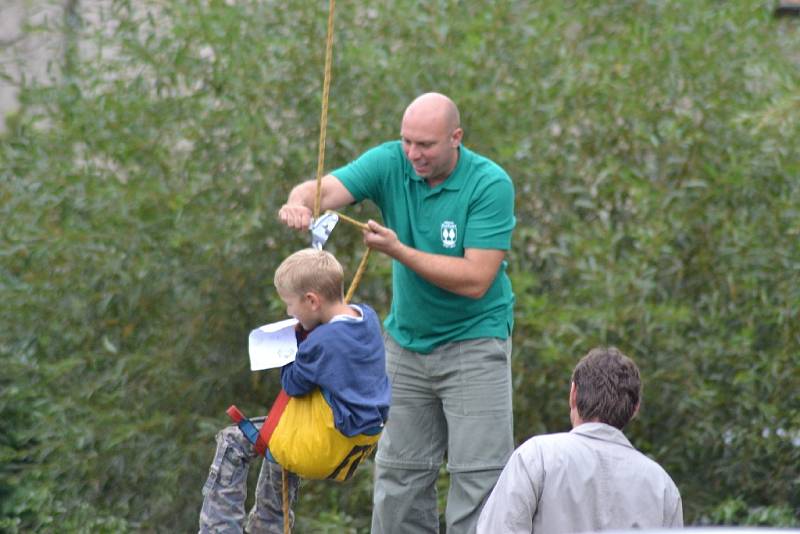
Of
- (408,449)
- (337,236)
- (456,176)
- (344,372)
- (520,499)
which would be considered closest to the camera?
(520,499)

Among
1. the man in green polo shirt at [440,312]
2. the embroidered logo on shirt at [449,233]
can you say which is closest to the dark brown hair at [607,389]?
the man in green polo shirt at [440,312]

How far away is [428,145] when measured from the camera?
499 cm

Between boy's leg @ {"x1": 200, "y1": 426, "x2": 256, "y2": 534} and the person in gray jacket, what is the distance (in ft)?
2.99

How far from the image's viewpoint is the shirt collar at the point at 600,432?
411cm

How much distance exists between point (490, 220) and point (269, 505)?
1190 millimetres

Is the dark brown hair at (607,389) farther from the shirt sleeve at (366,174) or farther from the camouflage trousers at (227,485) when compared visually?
the shirt sleeve at (366,174)

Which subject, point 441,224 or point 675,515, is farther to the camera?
point 441,224

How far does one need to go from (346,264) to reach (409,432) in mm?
1658

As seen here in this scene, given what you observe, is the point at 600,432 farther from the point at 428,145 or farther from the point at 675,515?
the point at 428,145

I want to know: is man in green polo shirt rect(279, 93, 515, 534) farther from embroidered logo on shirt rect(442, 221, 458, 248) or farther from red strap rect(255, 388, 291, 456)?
red strap rect(255, 388, 291, 456)

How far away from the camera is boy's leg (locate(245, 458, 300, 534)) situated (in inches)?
191

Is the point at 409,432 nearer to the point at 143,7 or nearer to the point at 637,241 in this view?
the point at 637,241

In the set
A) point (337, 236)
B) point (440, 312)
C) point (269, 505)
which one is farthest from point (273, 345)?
point (337, 236)

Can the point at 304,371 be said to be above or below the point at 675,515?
above
